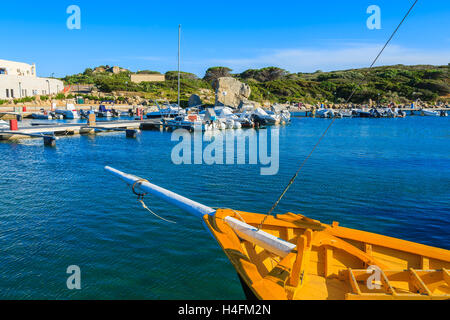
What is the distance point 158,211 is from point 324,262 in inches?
336

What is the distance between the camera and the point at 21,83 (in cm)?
7594

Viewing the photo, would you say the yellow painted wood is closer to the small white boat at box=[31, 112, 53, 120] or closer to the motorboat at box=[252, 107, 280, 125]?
the motorboat at box=[252, 107, 280, 125]

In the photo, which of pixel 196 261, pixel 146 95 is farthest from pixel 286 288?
pixel 146 95

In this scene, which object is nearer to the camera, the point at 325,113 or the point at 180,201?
the point at 180,201

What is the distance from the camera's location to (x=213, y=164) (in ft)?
80.6

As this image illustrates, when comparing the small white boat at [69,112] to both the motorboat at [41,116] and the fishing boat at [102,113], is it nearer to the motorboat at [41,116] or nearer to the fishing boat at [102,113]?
the motorboat at [41,116]

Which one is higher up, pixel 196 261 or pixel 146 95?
pixel 146 95

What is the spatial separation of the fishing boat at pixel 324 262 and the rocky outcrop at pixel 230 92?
75.0m

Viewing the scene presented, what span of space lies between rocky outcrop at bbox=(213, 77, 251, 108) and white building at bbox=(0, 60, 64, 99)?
45.7 metres

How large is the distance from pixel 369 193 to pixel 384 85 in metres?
139

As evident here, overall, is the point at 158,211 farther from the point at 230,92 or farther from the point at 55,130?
the point at 230,92

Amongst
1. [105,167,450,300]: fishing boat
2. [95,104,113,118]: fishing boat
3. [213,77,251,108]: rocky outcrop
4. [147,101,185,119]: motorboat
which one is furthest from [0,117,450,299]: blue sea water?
[213,77,251,108]: rocky outcrop

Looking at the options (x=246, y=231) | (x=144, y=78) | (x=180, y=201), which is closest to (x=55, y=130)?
(x=180, y=201)
